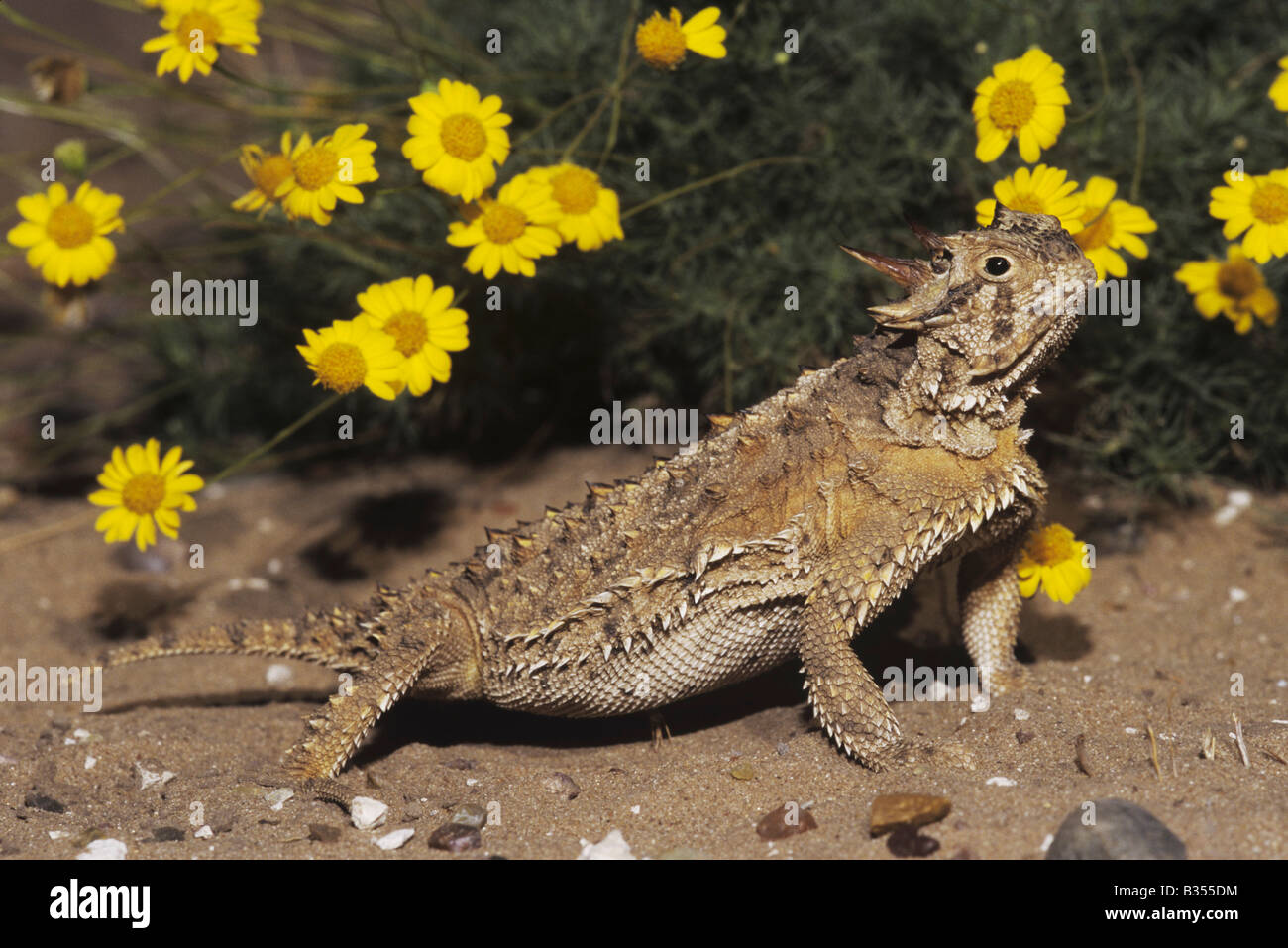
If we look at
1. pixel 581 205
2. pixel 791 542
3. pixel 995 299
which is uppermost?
pixel 581 205

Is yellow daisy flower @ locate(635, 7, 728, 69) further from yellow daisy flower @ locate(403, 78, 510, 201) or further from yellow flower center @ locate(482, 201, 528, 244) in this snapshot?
yellow flower center @ locate(482, 201, 528, 244)

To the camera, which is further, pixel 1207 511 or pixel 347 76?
pixel 347 76

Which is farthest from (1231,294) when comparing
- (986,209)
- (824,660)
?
(824,660)

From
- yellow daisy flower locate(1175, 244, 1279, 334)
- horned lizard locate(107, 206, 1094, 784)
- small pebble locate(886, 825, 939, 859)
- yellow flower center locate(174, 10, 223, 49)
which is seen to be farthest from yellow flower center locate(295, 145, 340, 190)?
yellow daisy flower locate(1175, 244, 1279, 334)

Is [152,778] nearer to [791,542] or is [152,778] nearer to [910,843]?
[791,542]

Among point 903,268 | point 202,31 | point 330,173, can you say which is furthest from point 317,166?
point 903,268

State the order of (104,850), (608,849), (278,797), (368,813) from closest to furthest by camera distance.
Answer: (608,849) < (104,850) < (368,813) < (278,797)

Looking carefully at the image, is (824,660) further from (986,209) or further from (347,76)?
(347,76)
